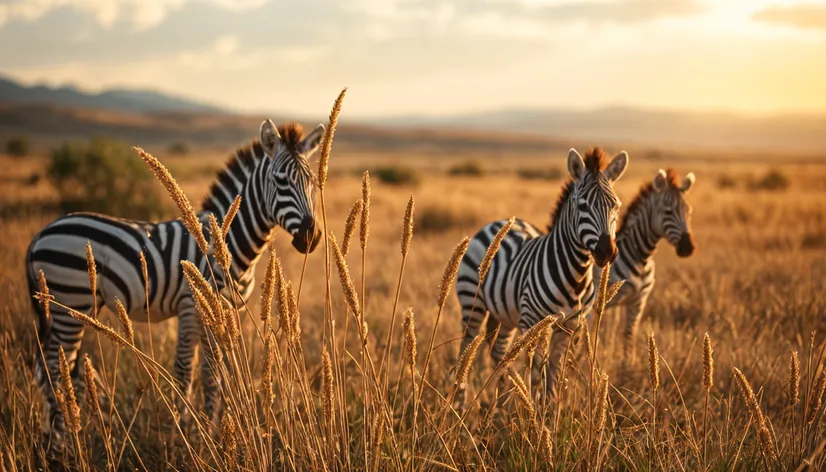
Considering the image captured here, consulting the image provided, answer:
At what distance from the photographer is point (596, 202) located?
413cm

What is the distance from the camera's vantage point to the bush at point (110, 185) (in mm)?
15438

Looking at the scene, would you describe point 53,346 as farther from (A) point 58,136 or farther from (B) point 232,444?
(A) point 58,136

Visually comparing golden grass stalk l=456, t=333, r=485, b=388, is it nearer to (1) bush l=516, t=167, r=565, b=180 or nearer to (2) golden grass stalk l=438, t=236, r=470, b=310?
(2) golden grass stalk l=438, t=236, r=470, b=310

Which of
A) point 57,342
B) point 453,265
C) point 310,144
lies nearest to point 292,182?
point 310,144

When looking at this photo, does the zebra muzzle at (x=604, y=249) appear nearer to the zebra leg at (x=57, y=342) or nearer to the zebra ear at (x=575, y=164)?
the zebra ear at (x=575, y=164)

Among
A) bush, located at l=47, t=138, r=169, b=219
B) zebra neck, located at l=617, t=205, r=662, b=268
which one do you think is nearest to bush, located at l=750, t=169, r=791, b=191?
zebra neck, located at l=617, t=205, r=662, b=268

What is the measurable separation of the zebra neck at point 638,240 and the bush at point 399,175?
2524 cm

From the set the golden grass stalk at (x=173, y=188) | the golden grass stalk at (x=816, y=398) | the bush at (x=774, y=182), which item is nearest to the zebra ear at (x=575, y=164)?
the golden grass stalk at (x=816, y=398)

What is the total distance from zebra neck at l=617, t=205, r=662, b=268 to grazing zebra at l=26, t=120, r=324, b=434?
3.56m

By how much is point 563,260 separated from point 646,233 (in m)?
2.33

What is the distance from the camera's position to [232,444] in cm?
260

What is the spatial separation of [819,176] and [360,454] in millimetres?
36700

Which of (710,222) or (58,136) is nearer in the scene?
(710,222)

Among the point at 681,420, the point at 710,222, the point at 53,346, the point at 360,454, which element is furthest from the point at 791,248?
the point at 53,346
